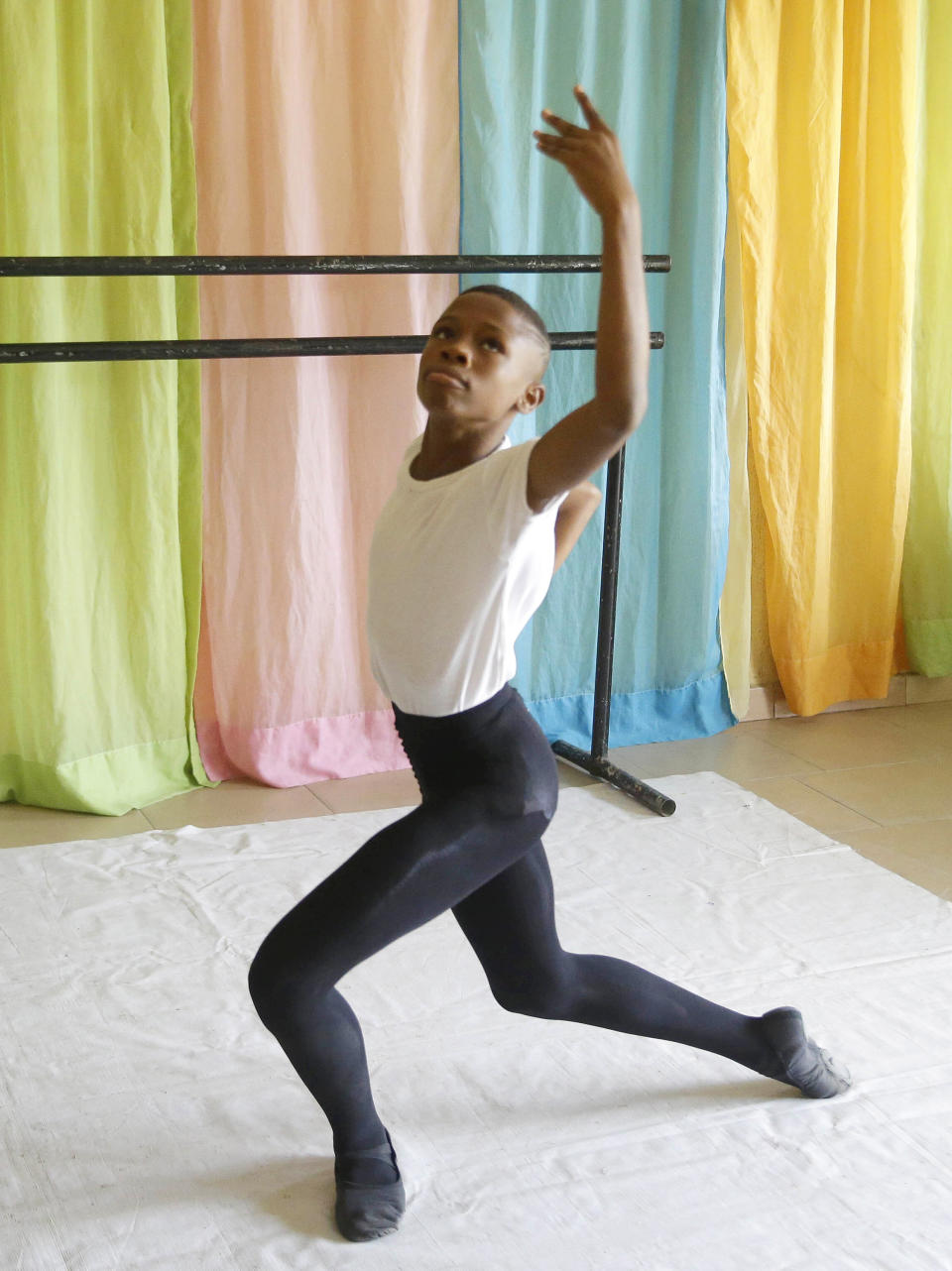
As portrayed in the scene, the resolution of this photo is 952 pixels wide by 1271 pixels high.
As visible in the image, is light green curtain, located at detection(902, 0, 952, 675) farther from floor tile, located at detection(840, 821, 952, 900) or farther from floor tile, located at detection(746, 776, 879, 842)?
floor tile, located at detection(840, 821, 952, 900)

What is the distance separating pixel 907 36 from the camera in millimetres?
3297

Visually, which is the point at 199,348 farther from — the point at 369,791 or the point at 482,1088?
the point at 482,1088

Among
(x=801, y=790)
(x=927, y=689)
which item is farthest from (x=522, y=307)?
(x=927, y=689)

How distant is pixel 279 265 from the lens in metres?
2.58

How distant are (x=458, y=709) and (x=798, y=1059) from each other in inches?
27.9

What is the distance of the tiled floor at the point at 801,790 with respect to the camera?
280cm

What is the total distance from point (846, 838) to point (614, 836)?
45cm

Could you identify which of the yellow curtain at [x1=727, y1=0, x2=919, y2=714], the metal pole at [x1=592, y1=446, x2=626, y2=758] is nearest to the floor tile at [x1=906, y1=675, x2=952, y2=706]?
the yellow curtain at [x1=727, y1=0, x2=919, y2=714]

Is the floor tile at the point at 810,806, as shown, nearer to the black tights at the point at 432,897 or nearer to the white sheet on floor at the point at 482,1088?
the white sheet on floor at the point at 482,1088

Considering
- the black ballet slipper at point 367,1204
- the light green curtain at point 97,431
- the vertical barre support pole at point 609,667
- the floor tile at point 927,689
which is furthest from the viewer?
the floor tile at point 927,689

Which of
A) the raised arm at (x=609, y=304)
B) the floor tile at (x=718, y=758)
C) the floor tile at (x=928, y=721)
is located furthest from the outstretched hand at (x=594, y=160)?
the floor tile at (x=928, y=721)

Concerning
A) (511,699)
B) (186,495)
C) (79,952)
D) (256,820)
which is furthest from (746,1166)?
(186,495)

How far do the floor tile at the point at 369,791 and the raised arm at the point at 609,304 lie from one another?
179 centimetres

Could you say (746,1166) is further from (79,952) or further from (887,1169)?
(79,952)
